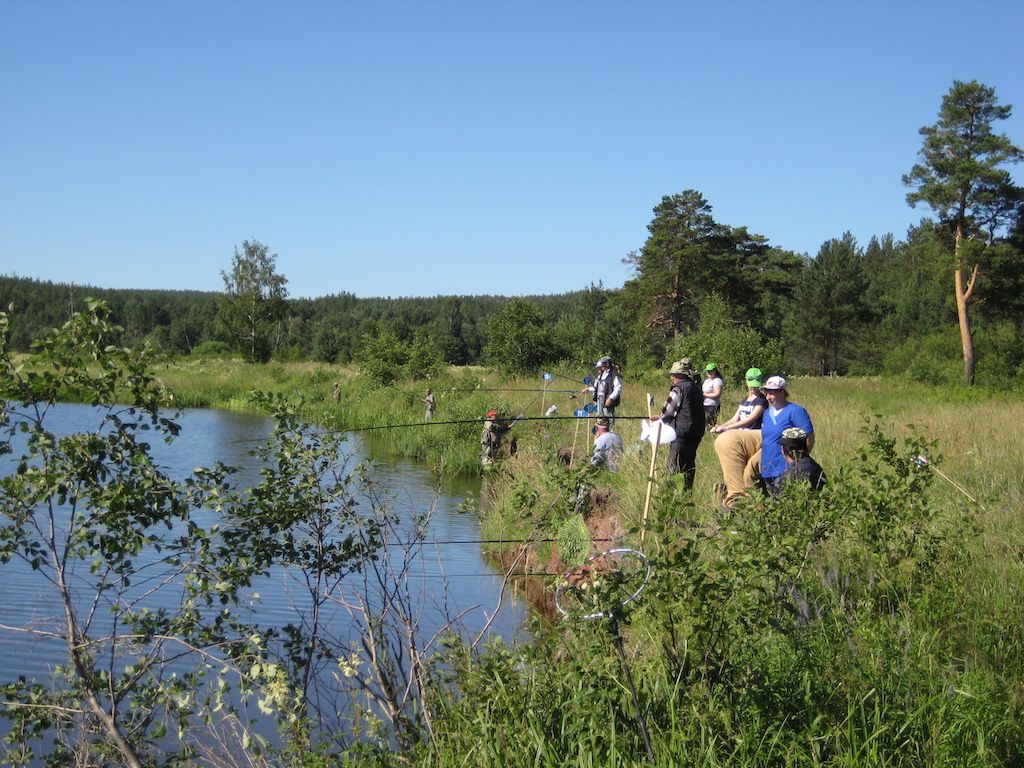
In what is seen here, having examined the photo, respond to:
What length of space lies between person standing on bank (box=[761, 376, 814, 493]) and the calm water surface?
2115 mm

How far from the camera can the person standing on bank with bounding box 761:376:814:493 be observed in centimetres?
702

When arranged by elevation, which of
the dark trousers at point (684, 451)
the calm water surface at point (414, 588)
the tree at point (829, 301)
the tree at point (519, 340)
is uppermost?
the tree at point (829, 301)

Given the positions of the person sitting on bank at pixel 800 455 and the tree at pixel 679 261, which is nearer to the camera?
the person sitting on bank at pixel 800 455

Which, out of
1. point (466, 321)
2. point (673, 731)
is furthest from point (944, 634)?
point (466, 321)

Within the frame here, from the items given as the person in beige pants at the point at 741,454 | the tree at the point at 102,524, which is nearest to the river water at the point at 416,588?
the tree at the point at 102,524

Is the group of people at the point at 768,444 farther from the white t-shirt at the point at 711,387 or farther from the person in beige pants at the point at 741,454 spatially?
the white t-shirt at the point at 711,387

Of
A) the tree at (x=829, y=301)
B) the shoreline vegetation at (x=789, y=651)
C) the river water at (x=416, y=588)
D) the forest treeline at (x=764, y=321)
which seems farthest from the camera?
the tree at (x=829, y=301)

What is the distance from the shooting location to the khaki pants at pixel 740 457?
7.82 metres

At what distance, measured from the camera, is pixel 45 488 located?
4094 mm

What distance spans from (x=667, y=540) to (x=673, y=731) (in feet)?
2.51

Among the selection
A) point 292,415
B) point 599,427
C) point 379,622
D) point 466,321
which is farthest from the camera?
point 466,321

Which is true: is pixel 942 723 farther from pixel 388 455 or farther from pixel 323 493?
pixel 388 455

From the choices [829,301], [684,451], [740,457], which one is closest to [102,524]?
[740,457]

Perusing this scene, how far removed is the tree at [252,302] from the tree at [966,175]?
131 feet
